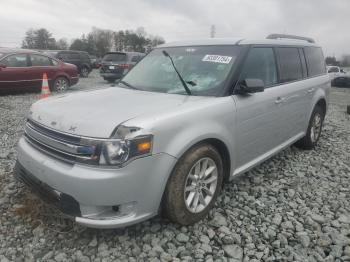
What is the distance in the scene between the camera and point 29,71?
10773mm

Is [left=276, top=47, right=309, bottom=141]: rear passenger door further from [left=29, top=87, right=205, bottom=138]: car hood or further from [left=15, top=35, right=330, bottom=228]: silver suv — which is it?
[left=29, top=87, right=205, bottom=138]: car hood

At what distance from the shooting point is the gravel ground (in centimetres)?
273

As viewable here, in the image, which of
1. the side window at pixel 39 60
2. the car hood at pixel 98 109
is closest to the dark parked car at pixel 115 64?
the side window at pixel 39 60

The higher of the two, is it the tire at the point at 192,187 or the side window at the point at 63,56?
the side window at the point at 63,56

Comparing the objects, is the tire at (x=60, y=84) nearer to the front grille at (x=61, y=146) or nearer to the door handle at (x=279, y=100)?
the front grille at (x=61, y=146)

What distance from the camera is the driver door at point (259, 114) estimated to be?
344 cm

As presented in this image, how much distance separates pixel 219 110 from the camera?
10.2 feet

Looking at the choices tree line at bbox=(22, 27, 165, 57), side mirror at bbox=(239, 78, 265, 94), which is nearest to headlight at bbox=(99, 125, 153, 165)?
side mirror at bbox=(239, 78, 265, 94)

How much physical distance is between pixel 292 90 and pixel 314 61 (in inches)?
54.5

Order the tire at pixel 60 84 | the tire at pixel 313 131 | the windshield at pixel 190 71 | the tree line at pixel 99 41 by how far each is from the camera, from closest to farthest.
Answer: the windshield at pixel 190 71
the tire at pixel 313 131
the tire at pixel 60 84
the tree line at pixel 99 41

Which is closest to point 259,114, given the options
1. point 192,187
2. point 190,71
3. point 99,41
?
point 190,71

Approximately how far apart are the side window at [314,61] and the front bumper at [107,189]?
3572mm

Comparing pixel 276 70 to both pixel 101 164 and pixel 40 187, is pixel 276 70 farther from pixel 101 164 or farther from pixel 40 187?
pixel 40 187

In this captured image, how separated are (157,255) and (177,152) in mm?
880
